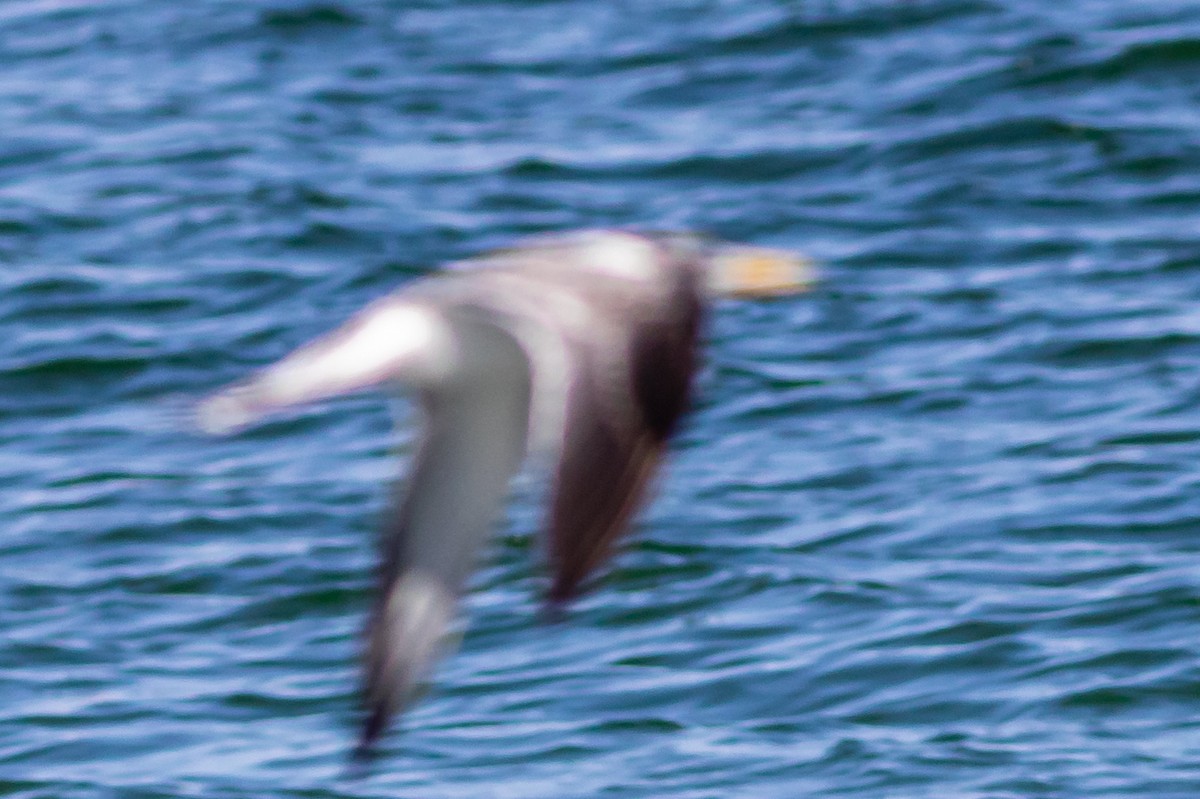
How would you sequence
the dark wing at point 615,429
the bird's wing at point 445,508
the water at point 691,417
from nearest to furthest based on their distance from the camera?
the dark wing at point 615,429, the bird's wing at point 445,508, the water at point 691,417

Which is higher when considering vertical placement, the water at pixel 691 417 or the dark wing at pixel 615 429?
the dark wing at pixel 615 429

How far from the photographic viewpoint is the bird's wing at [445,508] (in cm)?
338

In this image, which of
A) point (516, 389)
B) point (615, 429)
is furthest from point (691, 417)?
point (615, 429)

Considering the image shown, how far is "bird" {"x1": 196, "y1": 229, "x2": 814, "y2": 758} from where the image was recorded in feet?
9.70

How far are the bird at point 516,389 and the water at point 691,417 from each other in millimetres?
1711

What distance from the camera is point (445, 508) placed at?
3.40 metres

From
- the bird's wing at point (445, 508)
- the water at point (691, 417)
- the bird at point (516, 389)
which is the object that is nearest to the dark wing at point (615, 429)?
the bird at point (516, 389)

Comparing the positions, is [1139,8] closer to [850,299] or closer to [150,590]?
[850,299]

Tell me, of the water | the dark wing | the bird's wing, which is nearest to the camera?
the dark wing

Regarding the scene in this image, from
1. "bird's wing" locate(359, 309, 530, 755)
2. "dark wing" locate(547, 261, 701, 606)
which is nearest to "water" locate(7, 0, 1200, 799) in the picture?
"bird's wing" locate(359, 309, 530, 755)

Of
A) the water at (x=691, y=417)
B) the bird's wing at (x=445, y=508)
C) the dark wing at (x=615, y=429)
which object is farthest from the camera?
the water at (x=691, y=417)

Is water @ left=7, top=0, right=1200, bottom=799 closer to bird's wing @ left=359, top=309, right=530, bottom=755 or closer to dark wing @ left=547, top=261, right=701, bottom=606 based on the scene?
bird's wing @ left=359, top=309, right=530, bottom=755

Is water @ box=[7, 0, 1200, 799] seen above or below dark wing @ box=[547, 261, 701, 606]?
below

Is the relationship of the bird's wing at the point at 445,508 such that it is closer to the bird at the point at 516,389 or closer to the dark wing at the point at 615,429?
the bird at the point at 516,389
